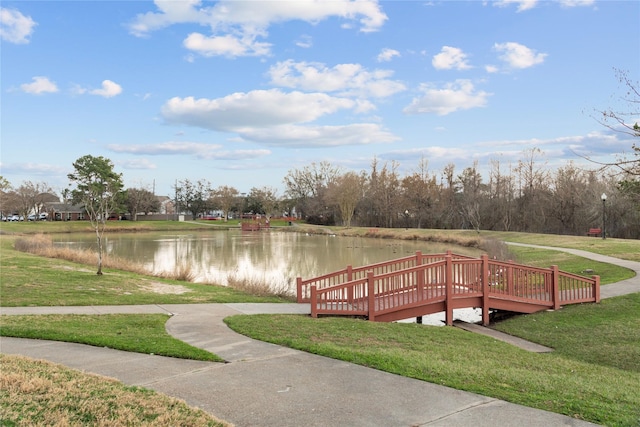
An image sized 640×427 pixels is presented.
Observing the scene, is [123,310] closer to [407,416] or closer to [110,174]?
[407,416]

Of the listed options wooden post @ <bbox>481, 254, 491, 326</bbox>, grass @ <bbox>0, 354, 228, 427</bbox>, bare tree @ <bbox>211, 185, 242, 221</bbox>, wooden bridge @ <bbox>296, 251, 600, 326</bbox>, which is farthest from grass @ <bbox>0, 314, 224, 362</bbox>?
bare tree @ <bbox>211, 185, 242, 221</bbox>

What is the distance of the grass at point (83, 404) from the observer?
4.05m

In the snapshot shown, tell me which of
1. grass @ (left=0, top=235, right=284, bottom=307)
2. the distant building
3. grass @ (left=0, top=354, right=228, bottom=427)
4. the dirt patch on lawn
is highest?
the distant building

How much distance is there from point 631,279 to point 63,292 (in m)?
17.5

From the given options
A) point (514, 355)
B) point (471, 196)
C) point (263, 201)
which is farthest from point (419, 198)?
point (514, 355)

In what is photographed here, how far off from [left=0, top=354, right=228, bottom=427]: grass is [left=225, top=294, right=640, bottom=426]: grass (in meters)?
2.79

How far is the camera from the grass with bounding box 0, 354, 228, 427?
13.3 ft

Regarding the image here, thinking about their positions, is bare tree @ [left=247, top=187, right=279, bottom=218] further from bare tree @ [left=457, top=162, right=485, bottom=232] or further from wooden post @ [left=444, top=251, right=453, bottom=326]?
wooden post @ [left=444, top=251, right=453, bottom=326]

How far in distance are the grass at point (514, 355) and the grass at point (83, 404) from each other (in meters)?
2.79

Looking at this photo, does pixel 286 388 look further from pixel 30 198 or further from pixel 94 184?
pixel 30 198

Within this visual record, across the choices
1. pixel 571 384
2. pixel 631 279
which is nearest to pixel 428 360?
pixel 571 384

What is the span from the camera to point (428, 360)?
22.3 ft

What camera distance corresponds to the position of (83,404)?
4.35 meters

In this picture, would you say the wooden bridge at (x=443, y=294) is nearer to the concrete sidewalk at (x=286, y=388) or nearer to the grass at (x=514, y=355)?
the grass at (x=514, y=355)
